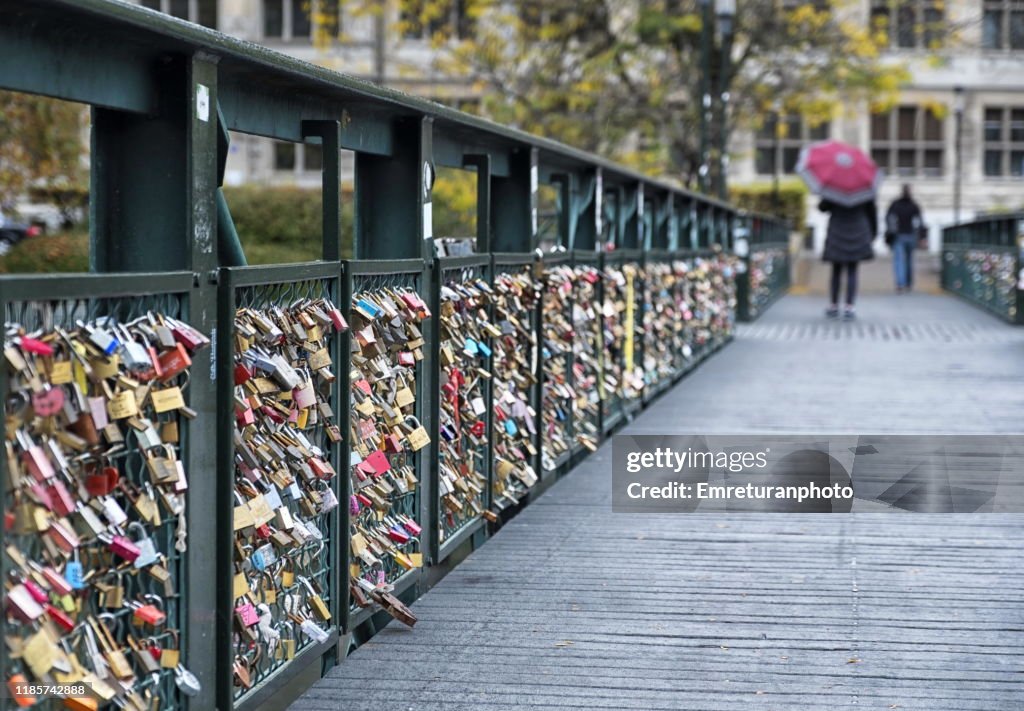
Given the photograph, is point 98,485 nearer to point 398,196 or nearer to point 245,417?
point 245,417

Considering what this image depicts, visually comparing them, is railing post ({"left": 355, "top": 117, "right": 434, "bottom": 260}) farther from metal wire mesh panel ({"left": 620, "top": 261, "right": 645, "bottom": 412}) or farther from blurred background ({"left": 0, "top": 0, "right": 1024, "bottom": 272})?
blurred background ({"left": 0, "top": 0, "right": 1024, "bottom": 272})

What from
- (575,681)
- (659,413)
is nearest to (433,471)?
(575,681)

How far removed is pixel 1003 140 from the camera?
188ft

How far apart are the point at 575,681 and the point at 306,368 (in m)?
1.23

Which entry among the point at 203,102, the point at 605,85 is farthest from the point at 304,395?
the point at 605,85

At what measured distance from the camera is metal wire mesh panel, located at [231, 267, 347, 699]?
4395mm

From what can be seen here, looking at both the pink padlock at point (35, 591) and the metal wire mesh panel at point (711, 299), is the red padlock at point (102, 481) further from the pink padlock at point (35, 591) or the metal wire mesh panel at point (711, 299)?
the metal wire mesh panel at point (711, 299)

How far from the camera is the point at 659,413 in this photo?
12383 millimetres

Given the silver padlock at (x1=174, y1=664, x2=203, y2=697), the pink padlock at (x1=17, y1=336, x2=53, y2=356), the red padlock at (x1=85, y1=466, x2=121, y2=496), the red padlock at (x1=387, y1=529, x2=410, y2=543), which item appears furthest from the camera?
the red padlock at (x1=387, y1=529, x2=410, y2=543)

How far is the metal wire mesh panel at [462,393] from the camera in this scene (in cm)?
668

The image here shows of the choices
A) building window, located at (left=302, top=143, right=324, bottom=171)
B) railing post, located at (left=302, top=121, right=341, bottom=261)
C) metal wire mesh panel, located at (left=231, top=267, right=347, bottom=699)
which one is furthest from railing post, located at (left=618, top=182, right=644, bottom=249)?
building window, located at (left=302, top=143, right=324, bottom=171)

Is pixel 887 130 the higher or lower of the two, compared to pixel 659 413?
higher

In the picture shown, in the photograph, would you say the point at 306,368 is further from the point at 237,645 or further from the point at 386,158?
the point at 386,158

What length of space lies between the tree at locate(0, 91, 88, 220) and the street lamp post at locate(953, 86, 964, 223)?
90.0 ft
